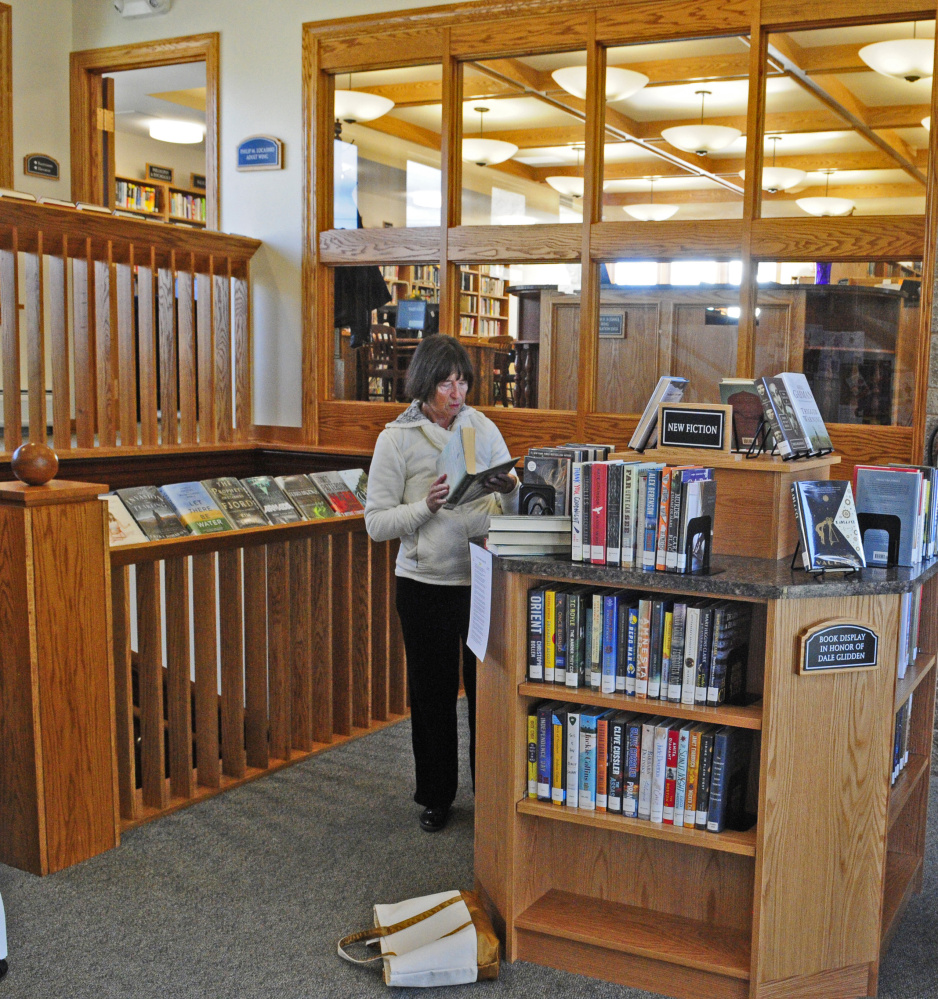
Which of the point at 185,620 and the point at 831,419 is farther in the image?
the point at 831,419

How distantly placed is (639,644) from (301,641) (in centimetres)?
188

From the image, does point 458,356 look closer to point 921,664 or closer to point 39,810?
point 921,664

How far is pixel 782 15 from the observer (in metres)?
4.41

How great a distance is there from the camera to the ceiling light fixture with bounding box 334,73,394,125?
5379 millimetres

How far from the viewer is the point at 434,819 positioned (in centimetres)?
342

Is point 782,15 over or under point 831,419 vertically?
over

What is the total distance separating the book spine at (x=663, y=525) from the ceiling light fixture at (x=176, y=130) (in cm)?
848

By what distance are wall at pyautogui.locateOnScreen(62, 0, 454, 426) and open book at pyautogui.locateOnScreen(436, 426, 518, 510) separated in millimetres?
2888

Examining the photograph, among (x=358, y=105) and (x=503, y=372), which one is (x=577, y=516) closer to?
(x=503, y=372)

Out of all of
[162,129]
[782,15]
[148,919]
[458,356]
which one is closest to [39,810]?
[148,919]

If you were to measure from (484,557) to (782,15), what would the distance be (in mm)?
3053

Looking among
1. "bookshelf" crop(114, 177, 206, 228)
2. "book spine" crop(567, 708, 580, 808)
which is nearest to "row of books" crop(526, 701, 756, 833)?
"book spine" crop(567, 708, 580, 808)

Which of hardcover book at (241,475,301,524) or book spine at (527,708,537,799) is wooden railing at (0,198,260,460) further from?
book spine at (527,708,537,799)

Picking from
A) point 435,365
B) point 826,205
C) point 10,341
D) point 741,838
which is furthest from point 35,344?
point 741,838
